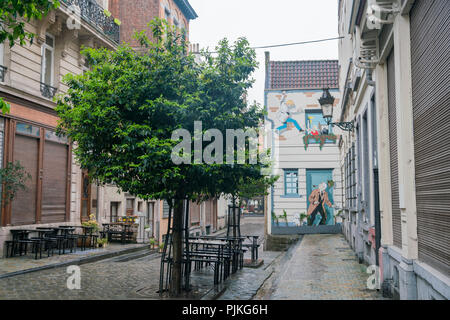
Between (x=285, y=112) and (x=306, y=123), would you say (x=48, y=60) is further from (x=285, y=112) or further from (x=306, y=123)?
(x=306, y=123)

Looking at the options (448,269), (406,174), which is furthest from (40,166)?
(448,269)

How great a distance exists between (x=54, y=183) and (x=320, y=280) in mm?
10427

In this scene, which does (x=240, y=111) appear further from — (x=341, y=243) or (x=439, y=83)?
(x=341, y=243)

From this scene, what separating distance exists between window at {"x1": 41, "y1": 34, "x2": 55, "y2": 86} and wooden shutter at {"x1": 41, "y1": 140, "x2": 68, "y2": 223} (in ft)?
7.60

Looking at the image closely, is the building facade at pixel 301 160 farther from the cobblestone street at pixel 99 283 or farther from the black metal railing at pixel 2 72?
the black metal railing at pixel 2 72

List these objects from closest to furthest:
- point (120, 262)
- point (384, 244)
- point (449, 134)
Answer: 1. point (449, 134)
2. point (384, 244)
3. point (120, 262)

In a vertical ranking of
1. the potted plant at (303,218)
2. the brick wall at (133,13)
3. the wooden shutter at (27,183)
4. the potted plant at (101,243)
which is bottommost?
the potted plant at (101,243)

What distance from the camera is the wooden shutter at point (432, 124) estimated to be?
4.86 m

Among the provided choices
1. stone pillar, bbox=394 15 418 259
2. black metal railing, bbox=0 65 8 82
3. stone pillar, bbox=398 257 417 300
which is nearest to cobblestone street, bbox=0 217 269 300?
stone pillar, bbox=398 257 417 300

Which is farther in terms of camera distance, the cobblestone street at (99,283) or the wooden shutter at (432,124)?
the cobblestone street at (99,283)

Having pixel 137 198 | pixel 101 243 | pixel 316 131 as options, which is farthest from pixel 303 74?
pixel 101 243

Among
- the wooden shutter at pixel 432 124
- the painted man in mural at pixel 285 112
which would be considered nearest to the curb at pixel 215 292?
the wooden shutter at pixel 432 124

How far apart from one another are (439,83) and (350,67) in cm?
1059

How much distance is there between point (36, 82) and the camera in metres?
14.7
